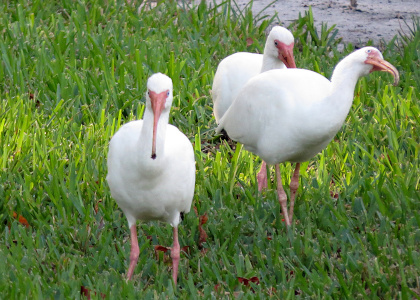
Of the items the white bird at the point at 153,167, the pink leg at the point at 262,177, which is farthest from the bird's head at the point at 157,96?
the pink leg at the point at 262,177

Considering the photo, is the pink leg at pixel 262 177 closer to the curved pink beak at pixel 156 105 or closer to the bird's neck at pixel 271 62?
the bird's neck at pixel 271 62

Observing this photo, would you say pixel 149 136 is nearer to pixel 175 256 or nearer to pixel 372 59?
pixel 175 256

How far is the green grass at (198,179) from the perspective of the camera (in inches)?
156

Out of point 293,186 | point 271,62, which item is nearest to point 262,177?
point 293,186

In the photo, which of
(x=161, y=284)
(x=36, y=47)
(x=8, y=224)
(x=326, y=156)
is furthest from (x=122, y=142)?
(x=36, y=47)

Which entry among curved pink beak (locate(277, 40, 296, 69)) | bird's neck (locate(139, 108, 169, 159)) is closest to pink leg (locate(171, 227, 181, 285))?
bird's neck (locate(139, 108, 169, 159))

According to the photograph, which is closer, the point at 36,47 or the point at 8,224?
the point at 8,224

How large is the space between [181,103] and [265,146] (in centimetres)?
154

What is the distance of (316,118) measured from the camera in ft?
13.9

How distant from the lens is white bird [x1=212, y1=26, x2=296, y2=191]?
16.8 feet

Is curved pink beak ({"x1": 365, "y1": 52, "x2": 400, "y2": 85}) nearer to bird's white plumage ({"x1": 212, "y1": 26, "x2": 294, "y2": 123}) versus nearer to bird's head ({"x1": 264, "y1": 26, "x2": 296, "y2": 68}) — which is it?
bird's head ({"x1": 264, "y1": 26, "x2": 296, "y2": 68})

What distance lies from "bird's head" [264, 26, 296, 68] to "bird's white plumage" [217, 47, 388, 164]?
45 centimetres

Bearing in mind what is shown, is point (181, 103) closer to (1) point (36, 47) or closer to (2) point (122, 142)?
(1) point (36, 47)

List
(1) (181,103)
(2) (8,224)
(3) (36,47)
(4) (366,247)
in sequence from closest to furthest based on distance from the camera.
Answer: (4) (366,247)
(2) (8,224)
(1) (181,103)
(3) (36,47)
